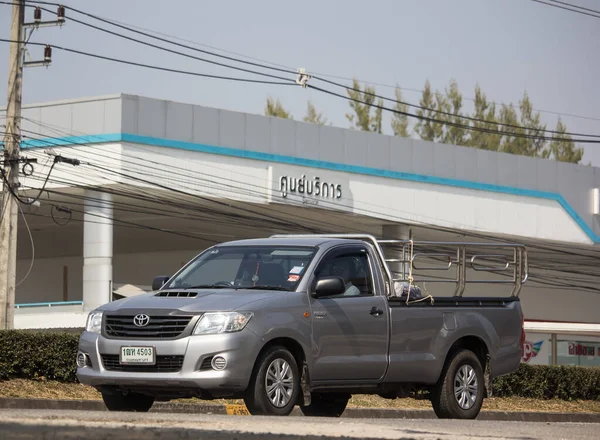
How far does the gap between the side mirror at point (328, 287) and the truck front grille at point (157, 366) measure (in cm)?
172

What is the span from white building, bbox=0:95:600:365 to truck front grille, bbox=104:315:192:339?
76.0 ft

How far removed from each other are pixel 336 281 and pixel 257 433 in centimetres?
412

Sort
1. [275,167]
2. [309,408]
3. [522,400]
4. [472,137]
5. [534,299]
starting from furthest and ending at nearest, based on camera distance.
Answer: [472,137]
[534,299]
[275,167]
[522,400]
[309,408]

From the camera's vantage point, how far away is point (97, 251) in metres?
44.4

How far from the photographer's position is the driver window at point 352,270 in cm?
1359

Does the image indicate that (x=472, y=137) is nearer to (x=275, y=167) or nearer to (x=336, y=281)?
(x=275, y=167)

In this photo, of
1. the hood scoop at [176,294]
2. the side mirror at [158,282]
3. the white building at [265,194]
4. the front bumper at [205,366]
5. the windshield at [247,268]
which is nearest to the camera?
the front bumper at [205,366]

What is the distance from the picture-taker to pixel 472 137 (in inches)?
3925

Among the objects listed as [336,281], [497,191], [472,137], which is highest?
[472,137]

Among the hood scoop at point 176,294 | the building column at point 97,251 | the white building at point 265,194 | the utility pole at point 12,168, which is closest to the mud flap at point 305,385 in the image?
the hood scoop at point 176,294

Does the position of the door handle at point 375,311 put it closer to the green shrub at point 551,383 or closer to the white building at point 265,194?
the green shrub at point 551,383

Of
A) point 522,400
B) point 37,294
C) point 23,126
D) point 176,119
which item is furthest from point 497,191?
point 522,400

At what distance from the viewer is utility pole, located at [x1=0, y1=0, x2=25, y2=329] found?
2755cm

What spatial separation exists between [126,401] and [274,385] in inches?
65.6
